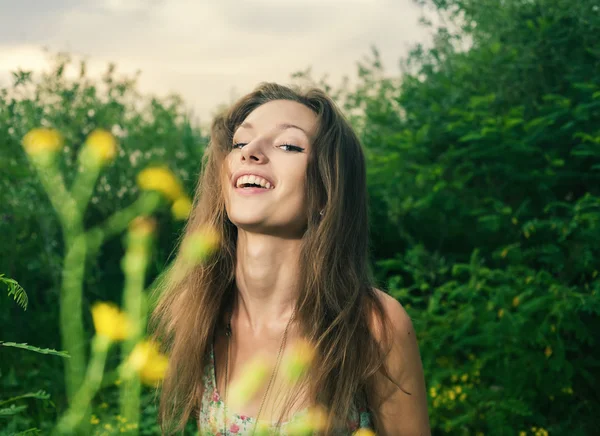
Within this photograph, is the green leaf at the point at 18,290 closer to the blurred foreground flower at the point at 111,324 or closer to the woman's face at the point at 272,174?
the blurred foreground flower at the point at 111,324

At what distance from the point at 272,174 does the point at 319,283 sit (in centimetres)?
36

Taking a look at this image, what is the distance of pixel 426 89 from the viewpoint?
5.09 meters


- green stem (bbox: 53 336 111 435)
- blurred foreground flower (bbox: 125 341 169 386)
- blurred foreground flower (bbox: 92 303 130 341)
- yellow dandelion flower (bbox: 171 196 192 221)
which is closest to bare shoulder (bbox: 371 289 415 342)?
blurred foreground flower (bbox: 125 341 169 386)

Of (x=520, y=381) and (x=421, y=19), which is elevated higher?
(x=421, y=19)

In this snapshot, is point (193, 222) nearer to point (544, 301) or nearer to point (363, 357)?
point (363, 357)

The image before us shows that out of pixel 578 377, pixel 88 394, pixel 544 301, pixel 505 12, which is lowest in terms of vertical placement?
pixel 578 377

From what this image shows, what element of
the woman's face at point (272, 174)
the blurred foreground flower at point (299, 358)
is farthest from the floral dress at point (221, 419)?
the woman's face at point (272, 174)

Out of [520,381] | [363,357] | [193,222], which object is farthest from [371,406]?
[520,381]

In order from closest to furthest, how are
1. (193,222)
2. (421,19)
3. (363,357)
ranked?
1. (363,357)
2. (193,222)
3. (421,19)

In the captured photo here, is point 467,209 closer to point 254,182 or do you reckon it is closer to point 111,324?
point 254,182

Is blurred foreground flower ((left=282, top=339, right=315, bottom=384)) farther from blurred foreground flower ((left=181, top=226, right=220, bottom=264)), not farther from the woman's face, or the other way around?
blurred foreground flower ((left=181, top=226, right=220, bottom=264))

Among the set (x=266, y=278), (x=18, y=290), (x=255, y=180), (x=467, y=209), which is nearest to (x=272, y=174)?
(x=255, y=180)

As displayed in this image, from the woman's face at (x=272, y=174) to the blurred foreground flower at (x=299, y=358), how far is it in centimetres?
33

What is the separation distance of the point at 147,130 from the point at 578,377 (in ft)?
10.6
